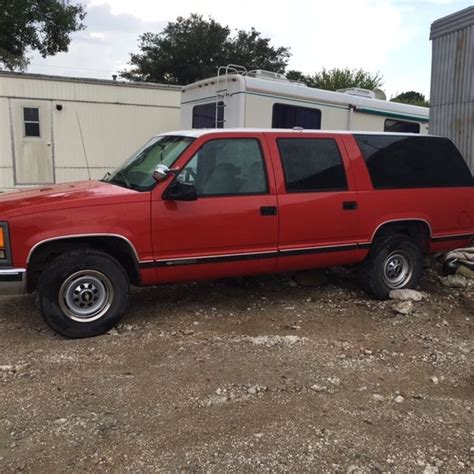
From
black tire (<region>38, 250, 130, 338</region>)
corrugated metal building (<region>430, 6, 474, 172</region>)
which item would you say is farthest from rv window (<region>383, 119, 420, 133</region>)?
black tire (<region>38, 250, 130, 338</region>)

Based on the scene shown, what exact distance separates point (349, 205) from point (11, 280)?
10.3 feet

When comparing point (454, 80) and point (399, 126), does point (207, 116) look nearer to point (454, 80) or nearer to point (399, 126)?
point (399, 126)

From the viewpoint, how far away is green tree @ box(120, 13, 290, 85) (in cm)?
3534

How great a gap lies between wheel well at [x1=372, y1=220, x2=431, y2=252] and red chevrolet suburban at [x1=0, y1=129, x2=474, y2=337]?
1 centimetres

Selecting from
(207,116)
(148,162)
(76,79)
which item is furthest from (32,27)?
(148,162)

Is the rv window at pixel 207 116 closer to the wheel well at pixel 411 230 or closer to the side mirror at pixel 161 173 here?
the wheel well at pixel 411 230

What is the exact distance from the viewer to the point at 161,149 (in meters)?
5.27

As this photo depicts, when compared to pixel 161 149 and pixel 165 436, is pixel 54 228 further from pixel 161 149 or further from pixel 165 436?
pixel 165 436

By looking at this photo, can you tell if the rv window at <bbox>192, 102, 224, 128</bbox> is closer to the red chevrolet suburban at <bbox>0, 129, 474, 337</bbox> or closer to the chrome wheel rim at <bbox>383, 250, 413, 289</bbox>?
the red chevrolet suburban at <bbox>0, 129, 474, 337</bbox>

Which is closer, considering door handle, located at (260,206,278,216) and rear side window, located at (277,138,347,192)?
door handle, located at (260,206,278,216)

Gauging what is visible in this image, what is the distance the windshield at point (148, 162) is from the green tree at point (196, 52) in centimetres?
3082

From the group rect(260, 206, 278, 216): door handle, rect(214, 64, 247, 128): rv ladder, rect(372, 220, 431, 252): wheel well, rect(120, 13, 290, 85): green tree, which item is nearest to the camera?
rect(260, 206, 278, 216): door handle

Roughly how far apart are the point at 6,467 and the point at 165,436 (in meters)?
0.84

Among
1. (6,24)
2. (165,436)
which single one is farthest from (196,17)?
(165,436)
